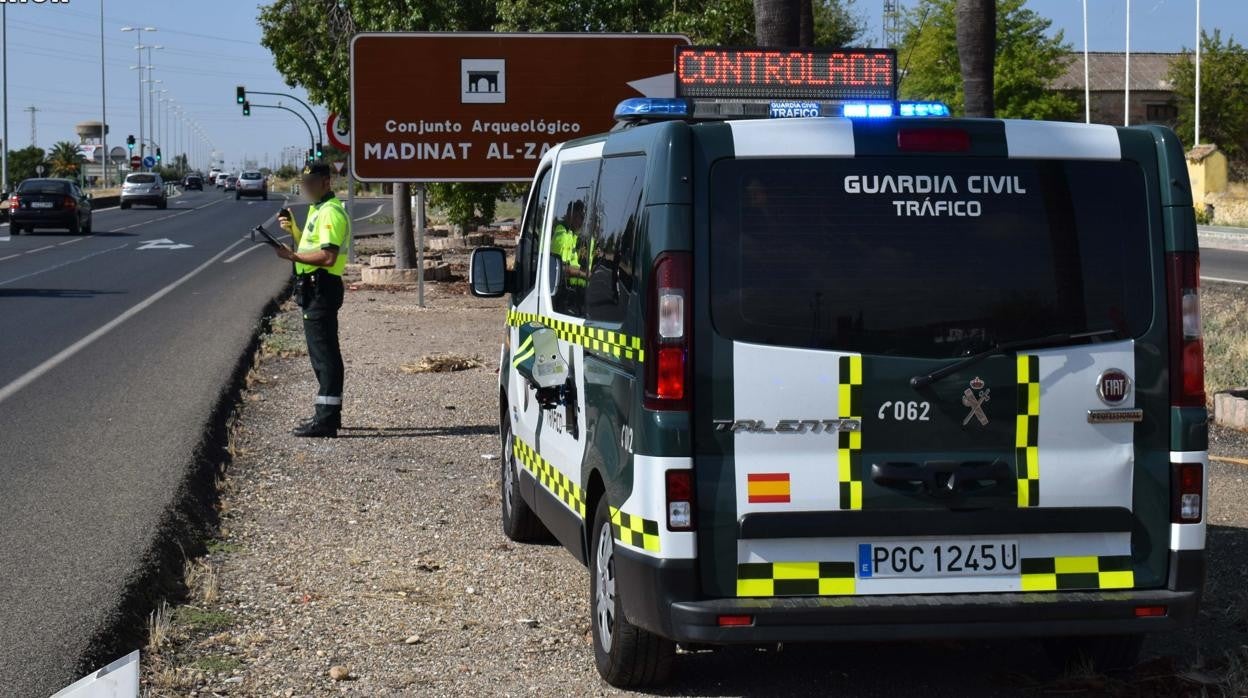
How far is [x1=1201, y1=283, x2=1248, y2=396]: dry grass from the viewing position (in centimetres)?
1389

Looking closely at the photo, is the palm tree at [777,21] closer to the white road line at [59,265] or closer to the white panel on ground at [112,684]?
the white panel on ground at [112,684]

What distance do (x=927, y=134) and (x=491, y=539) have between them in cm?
374

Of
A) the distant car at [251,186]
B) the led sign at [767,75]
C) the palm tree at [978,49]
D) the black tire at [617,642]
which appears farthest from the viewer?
the distant car at [251,186]

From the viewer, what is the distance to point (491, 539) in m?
8.27

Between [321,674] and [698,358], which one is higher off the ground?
[698,358]

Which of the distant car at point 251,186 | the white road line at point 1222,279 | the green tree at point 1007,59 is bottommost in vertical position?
the white road line at point 1222,279

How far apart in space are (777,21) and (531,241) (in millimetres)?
6710

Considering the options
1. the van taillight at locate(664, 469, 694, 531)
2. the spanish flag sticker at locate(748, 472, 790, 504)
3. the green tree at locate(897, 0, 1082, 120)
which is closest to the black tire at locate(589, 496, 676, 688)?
the van taillight at locate(664, 469, 694, 531)

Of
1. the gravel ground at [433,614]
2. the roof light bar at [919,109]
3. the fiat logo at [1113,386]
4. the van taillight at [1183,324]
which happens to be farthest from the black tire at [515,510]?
the van taillight at [1183,324]

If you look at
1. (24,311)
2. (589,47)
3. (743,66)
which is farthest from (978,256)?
(24,311)

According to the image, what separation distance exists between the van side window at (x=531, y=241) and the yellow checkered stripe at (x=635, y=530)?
6.83 ft

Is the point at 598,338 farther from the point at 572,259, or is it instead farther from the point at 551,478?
the point at 551,478

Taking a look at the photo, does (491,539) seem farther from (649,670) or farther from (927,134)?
(927,134)

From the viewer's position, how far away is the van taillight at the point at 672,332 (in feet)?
16.7
